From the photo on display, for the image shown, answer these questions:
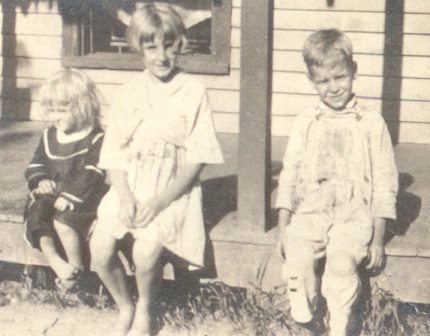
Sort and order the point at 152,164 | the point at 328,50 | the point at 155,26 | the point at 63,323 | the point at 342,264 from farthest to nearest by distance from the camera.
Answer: the point at 63,323, the point at 152,164, the point at 155,26, the point at 328,50, the point at 342,264

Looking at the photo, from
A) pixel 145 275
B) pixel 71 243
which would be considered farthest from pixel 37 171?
pixel 145 275

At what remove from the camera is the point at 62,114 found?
3.58 metres

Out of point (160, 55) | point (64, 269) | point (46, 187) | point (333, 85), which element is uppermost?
point (160, 55)

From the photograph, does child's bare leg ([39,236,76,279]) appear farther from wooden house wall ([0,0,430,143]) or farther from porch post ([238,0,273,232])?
wooden house wall ([0,0,430,143])

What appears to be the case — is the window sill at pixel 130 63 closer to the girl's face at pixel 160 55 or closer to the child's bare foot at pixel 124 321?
the girl's face at pixel 160 55

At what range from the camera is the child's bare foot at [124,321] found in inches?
136

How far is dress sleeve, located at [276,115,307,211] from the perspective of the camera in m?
3.37

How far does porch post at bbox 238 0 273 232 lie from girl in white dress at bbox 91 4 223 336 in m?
0.16

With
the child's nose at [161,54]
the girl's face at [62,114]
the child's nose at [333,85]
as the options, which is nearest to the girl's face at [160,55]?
the child's nose at [161,54]

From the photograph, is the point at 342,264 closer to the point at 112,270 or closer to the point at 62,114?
the point at 112,270

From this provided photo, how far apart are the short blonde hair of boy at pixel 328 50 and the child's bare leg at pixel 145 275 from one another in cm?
103

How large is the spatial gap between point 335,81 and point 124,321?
1.43 metres

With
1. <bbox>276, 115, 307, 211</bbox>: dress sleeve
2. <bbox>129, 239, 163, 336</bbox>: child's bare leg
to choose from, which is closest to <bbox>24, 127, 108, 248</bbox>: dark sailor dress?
<bbox>129, 239, 163, 336</bbox>: child's bare leg

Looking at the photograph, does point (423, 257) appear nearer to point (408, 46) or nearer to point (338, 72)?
point (338, 72)
